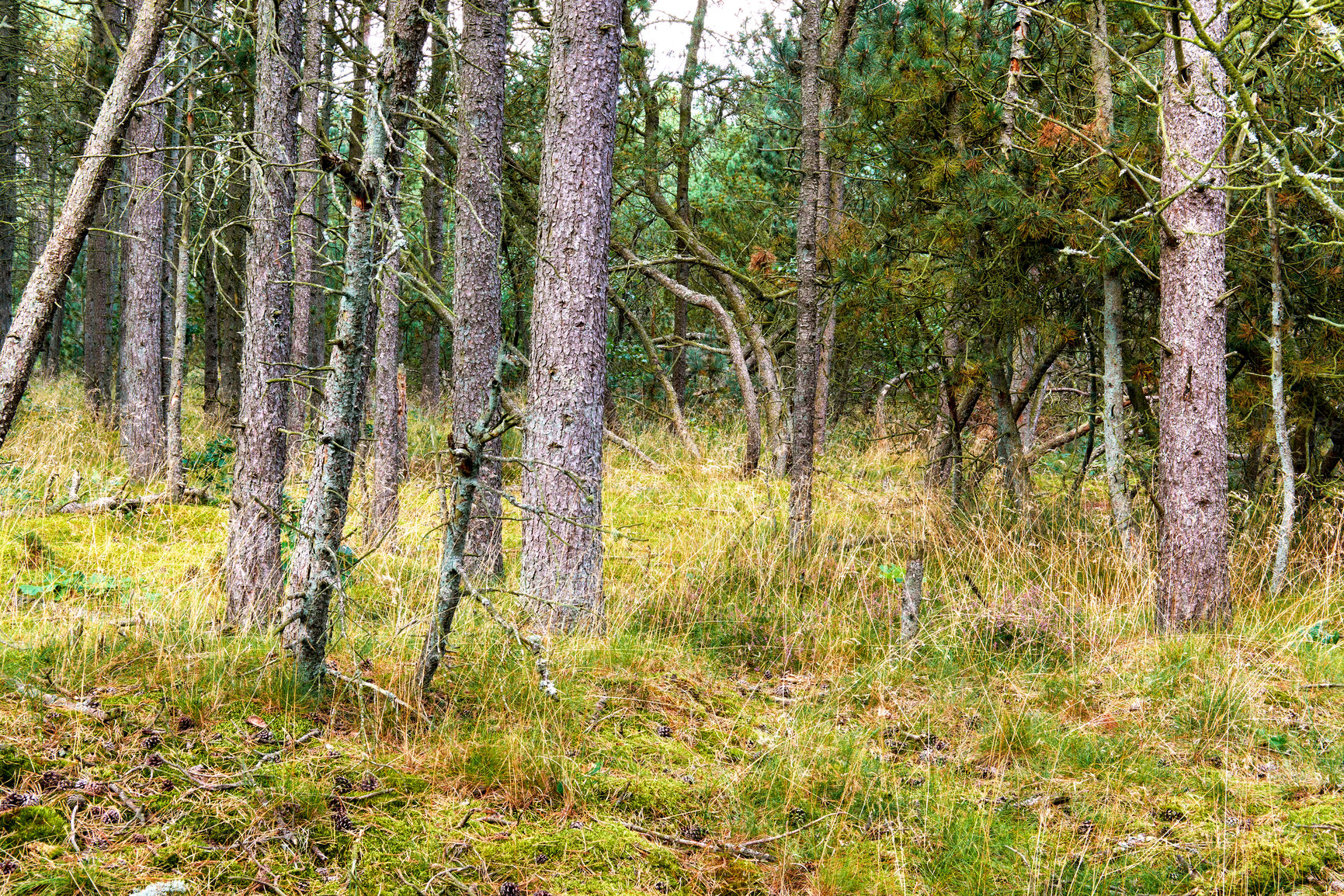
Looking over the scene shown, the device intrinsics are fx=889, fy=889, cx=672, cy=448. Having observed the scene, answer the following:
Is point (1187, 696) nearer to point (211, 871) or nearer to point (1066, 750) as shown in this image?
point (1066, 750)

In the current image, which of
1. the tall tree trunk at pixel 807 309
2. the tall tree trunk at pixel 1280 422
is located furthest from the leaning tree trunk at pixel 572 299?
the tall tree trunk at pixel 1280 422

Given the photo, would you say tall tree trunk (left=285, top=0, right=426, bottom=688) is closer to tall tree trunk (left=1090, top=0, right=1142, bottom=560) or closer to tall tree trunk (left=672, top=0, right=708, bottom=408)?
tall tree trunk (left=1090, top=0, right=1142, bottom=560)

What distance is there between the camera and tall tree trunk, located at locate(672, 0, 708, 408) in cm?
1179

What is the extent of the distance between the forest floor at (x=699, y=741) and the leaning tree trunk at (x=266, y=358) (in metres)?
0.24

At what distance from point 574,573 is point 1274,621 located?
4174mm

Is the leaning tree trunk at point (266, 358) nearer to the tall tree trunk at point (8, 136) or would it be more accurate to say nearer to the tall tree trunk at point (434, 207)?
the tall tree trunk at point (434, 207)

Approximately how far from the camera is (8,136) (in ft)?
44.3

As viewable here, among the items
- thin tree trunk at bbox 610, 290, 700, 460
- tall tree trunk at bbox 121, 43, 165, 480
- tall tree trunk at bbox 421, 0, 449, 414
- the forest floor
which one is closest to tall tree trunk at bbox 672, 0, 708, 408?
thin tree trunk at bbox 610, 290, 700, 460

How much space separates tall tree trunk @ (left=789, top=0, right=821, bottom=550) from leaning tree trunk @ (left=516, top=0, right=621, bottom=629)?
2.27m

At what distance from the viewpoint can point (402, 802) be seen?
3.04 metres

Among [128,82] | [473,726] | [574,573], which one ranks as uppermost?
[128,82]

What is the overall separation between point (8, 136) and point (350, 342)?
1442cm

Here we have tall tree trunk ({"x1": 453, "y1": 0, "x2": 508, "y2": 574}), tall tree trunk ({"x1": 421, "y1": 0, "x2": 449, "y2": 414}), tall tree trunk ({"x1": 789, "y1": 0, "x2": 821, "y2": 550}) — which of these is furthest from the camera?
tall tree trunk ({"x1": 421, "y1": 0, "x2": 449, "y2": 414})

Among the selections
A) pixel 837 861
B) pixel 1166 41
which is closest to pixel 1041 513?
pixel 1166 41
